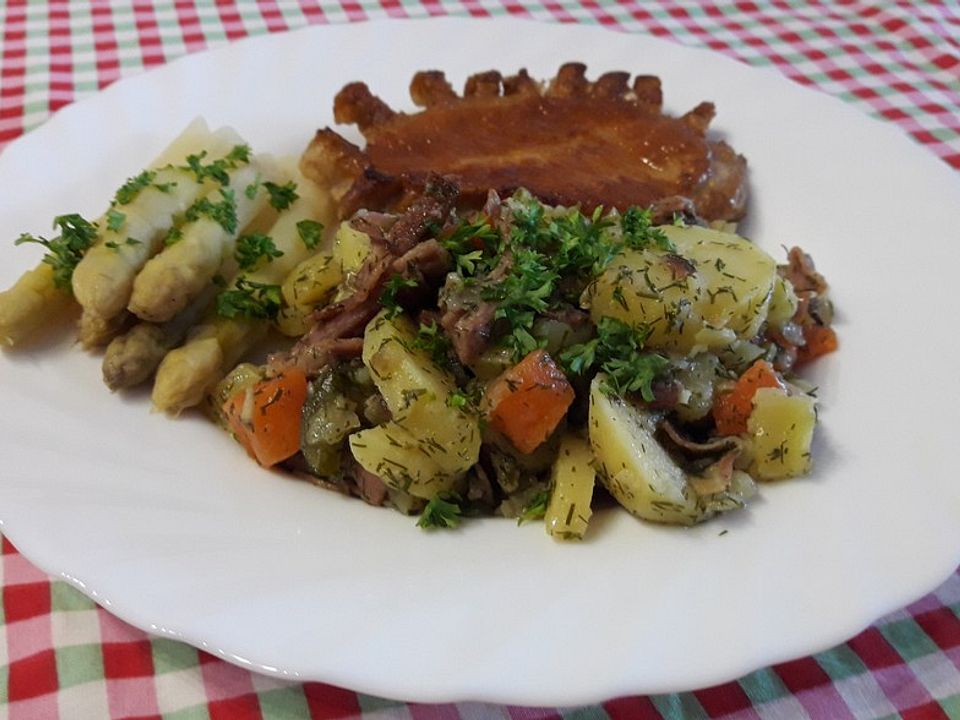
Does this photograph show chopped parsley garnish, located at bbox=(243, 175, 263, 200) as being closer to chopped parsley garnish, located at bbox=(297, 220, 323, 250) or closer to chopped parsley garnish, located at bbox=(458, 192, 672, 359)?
chopped parsley garnish, located at bbox=(297, 220, 323, 250)

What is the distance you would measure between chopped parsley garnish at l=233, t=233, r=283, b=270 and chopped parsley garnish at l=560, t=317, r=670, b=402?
128 centimetres

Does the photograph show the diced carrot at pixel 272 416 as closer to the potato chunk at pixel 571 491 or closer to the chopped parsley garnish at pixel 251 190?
the potato chunk at pixel 571 491

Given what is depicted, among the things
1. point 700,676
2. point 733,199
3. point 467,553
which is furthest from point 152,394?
point 733,199

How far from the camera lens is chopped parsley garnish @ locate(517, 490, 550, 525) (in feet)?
8.52

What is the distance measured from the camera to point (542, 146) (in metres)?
3.89

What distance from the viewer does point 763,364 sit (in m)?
2.76

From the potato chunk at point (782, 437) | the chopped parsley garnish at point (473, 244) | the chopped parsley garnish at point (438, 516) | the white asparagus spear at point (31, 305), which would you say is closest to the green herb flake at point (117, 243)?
the white asparagus spear at point (31, 305)

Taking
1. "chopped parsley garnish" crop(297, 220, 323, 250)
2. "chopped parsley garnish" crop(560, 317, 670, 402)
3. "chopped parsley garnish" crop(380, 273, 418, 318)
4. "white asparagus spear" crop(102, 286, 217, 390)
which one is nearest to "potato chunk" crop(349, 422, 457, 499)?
"chopped parsley garnish" crop(380, 273, 418, 318)

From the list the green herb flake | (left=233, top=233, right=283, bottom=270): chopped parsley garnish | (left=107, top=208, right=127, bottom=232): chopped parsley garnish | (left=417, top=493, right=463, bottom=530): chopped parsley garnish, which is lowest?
(left=417, top=493, right=463, bottom=530): chopped parsley garnish

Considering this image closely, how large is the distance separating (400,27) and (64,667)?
3.28m

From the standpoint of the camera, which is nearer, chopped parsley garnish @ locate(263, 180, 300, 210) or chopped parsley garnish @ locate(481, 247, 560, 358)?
chopped parsley garnish @ locate(481, 247, 560, 358)

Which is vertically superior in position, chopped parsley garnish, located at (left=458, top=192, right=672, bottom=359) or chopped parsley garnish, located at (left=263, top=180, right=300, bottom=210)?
chopped parsley garnish, located at (left=458, top=192, right=672, bottom=359)

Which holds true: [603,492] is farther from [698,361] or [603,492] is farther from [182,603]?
[182,603]

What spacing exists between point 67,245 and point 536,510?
73.2 inches
